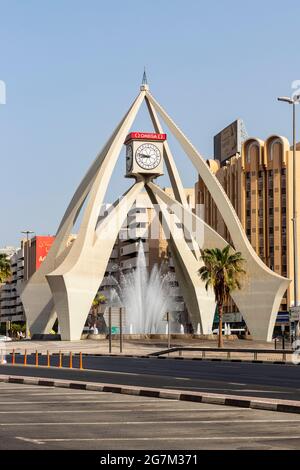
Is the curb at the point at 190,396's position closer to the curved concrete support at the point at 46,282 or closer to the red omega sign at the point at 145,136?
the curved concrete support at the point at 46,282

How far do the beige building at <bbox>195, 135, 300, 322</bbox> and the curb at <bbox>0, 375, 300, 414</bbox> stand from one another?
94679mm

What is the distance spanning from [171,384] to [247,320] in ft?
172

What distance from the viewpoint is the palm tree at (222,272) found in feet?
230

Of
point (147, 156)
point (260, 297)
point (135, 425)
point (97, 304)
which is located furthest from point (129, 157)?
point (135, 425)

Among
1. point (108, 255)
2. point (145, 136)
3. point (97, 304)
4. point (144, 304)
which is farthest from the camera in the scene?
point (97, 304)

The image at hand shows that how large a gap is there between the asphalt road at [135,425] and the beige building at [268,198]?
100932mm

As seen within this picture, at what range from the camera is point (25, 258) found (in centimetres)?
19950

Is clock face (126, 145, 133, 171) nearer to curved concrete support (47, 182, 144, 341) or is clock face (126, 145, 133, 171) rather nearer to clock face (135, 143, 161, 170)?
clock face (135, 143, 161, 170)

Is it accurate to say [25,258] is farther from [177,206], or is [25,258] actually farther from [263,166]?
[177,206]

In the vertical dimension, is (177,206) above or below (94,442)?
above

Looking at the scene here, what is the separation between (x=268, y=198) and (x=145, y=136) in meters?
42.2

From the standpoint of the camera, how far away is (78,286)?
75312 mm

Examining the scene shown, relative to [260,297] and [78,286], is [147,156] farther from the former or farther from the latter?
[260,297]
